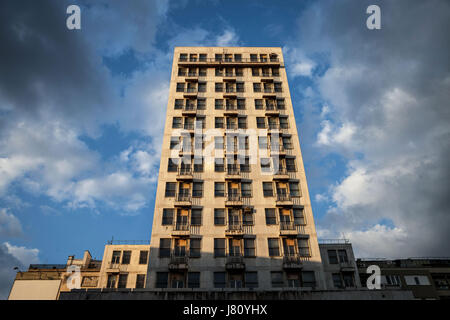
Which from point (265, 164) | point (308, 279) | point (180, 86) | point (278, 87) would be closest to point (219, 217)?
point (265, 164)

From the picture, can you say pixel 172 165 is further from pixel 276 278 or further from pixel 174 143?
pixel 276 278

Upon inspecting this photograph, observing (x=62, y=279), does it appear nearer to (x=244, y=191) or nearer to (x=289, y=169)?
(x=244, y=191)

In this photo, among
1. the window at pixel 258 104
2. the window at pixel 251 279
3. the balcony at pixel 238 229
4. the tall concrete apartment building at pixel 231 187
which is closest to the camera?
the window at pixel 251 279

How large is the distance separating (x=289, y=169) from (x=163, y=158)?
58.1 feet

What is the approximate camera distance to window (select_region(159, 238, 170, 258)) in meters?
34.6

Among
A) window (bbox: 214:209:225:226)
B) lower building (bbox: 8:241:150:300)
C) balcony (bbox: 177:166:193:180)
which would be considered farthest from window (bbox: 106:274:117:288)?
window (bbox: 214:209:225:226)

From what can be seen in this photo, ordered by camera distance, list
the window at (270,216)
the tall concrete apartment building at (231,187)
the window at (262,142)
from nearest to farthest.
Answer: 1. the tall concrete apartment building at (231,187)
2. the window at (270,216)
3. the window at (262,142)

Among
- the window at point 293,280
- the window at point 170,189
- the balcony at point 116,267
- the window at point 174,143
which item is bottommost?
the window at point 293,280

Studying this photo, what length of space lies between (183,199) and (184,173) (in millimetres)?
3730

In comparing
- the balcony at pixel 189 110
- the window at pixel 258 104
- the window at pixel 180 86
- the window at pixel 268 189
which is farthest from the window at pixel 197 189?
the window at pixel 180 86

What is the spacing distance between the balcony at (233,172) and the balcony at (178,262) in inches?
453

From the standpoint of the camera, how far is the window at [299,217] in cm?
3738

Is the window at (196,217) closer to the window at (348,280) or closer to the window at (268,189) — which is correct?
the window at (268,189)

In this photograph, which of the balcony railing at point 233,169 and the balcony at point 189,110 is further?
the balcony at point 189,110
